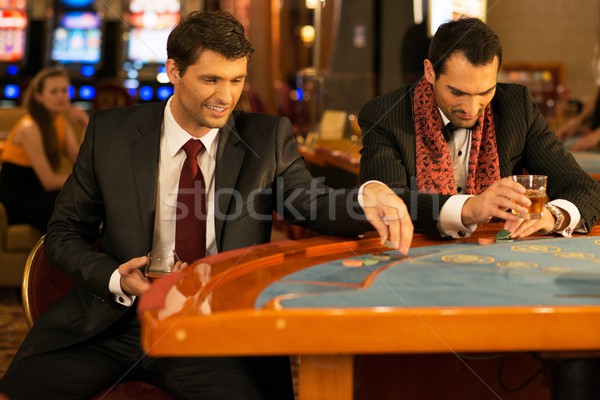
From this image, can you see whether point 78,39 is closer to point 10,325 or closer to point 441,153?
point 10,325

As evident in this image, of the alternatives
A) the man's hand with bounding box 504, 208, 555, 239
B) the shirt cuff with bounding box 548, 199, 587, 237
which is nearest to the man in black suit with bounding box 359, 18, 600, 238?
the shirt cuff with bounding box 548, 199, 587, 237

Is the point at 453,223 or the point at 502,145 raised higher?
the point at 502,145

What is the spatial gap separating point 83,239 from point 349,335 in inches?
38.7

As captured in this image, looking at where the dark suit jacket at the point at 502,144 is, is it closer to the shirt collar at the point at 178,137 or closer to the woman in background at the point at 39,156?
the shirt collar at the point at 178,137

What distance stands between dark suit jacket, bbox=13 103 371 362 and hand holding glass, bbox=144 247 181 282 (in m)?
0.19

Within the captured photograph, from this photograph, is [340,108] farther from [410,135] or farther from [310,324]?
[310,324]

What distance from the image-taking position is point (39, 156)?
4930 millimetres

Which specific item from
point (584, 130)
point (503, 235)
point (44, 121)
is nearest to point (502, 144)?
point (503, 235)

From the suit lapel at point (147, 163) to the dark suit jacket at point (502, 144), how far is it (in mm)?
617

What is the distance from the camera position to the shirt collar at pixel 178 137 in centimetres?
227

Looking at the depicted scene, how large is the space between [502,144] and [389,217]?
0.84m

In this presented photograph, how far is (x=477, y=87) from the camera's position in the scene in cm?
244

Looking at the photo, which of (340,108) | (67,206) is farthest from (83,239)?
(340,108)

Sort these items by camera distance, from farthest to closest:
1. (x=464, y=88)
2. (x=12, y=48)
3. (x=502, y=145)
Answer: (x=12, y=48) → (x=502, y=145) → (x=464, y=88)
